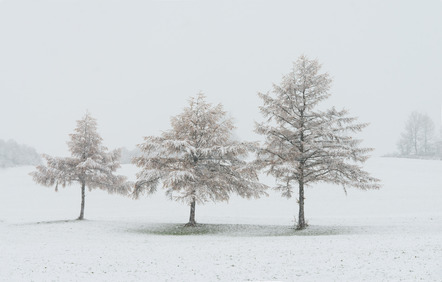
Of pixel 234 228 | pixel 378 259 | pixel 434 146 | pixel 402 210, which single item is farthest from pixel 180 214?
pixel 434 146

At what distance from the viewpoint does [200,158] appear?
20672 mm

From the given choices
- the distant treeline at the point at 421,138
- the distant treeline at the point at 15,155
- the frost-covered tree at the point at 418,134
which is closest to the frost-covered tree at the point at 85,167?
the distant treeline at the point at 15,155

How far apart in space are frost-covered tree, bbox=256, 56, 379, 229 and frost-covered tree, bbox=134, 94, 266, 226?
65.4 inches

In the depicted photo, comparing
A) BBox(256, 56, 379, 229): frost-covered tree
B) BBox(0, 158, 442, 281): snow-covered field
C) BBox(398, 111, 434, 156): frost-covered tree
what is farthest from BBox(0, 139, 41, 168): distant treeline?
BBox(398, 111, 434, 156): frost-covered tree

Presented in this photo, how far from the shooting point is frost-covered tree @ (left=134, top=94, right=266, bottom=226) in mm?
18656

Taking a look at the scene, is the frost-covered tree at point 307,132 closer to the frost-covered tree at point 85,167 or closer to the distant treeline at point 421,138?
the frost-covered tree at point 85,167

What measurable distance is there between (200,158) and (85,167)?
933 centimetres

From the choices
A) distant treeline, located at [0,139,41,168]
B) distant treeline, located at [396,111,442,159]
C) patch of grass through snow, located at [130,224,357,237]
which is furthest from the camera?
distant treeline, located at [0,139,41,168]

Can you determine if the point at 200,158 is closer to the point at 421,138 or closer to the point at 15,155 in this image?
the point at 421,138

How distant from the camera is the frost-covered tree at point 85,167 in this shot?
23.5 meters

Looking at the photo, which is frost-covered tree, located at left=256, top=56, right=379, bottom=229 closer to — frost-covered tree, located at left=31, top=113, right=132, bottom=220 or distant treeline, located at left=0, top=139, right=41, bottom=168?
frost-covered tree, located at left=31, top=113, right=132, bottom=220

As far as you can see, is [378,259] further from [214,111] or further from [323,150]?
[214,111]

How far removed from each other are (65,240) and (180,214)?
17.1 m

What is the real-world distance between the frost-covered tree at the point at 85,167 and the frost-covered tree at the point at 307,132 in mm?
12492
